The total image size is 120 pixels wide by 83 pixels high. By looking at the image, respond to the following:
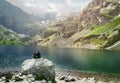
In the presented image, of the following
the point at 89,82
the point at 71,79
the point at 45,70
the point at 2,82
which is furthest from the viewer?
the point at 71,79

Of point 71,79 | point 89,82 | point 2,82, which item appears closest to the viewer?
point 2,82

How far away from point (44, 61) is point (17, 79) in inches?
343

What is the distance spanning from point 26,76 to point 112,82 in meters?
27.9

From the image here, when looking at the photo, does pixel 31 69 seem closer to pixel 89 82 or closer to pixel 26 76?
pixel 26 76

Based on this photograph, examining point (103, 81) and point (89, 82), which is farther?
point (103, 81)

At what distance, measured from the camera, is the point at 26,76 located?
6744cm

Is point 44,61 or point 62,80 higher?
point 44,61

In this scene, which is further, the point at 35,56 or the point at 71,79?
the point at 71,79

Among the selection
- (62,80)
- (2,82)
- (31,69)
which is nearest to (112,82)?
(62,80)

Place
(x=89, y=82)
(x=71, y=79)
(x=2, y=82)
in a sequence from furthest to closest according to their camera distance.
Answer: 1. (x=71, y=79)
2. (x=89, y=82)
3. (x=2, y=82)

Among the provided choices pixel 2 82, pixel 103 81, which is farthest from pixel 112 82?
pixel 2 82

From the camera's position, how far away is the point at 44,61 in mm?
71250

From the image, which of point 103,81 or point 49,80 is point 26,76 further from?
point 103,81

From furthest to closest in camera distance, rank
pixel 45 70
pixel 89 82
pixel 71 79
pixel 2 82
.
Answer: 1. pixel 71 79
2. pixel 89 82
3. pixel 45 70
4. pixel 2 82
